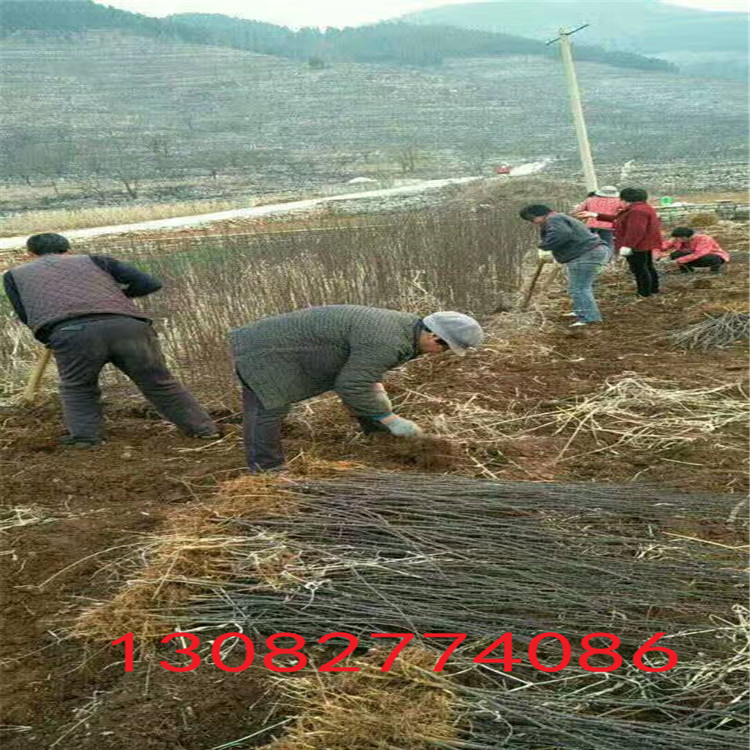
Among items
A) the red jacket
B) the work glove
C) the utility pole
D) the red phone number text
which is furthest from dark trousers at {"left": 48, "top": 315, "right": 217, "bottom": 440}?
the utility pole

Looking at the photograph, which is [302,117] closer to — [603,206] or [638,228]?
[603,206]

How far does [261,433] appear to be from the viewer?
352cm

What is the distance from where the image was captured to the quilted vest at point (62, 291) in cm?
409

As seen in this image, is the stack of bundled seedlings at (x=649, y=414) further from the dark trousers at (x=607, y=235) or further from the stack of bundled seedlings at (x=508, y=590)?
the dark trousers at (x=607, y=235)

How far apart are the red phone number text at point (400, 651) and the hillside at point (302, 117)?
22.3m

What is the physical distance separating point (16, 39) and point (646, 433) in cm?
8182

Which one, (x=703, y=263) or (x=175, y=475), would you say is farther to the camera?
Result: (x=703, y=263)

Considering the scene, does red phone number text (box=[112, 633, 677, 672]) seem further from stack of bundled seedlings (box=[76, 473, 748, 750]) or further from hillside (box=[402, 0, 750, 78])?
hillside (box=[402, 0, 750, 78])

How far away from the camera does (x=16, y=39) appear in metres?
69.8

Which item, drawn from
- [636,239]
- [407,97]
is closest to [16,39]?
[407,97]

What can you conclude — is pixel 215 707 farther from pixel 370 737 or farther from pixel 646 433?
pixel 646 433

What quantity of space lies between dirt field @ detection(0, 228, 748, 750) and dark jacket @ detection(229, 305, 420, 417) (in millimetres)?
526

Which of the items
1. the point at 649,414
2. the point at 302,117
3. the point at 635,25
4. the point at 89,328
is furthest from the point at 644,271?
the point at 635,25

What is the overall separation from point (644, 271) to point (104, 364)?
19.2ft
